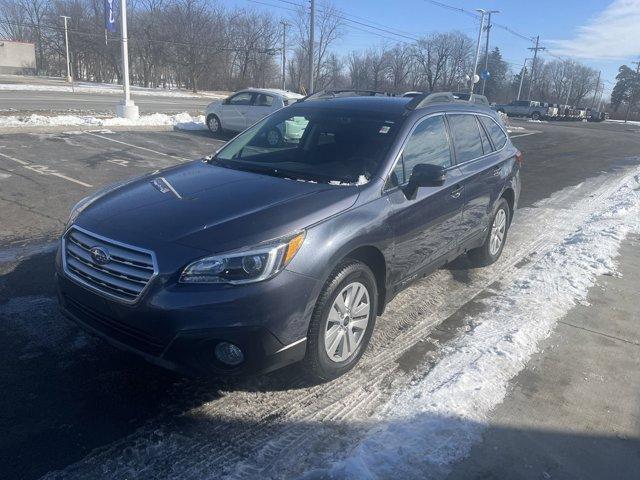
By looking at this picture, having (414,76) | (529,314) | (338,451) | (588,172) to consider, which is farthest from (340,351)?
(414,76)

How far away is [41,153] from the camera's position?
10461mm

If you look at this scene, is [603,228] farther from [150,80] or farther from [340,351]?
[150,80]

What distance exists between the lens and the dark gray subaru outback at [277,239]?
2.68 meters

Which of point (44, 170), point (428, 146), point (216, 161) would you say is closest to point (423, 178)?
point (428, 146)

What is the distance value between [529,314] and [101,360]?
3507 mm

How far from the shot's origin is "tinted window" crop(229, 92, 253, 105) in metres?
16.2

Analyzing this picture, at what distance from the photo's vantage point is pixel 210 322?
2.63 meters

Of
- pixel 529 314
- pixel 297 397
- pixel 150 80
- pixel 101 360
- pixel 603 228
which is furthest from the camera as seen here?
pixel 150 80

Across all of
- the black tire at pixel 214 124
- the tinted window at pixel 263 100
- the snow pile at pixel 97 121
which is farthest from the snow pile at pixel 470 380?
the snow pile at pixel 97 121

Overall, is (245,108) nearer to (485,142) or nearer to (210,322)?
(485,142)

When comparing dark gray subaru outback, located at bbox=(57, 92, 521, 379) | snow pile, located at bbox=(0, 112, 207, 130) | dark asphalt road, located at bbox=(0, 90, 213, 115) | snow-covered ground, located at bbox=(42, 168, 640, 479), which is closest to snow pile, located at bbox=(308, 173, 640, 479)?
snow-covered ground, located at bbox=(42, 168, 640, 479)

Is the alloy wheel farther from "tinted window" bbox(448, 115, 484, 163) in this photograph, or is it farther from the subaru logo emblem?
"tinted window" bbox(448, 115, 484, 163)

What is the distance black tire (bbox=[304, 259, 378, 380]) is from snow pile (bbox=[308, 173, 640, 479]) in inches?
15.8

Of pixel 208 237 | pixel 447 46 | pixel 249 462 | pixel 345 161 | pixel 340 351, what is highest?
pixel 447 46
